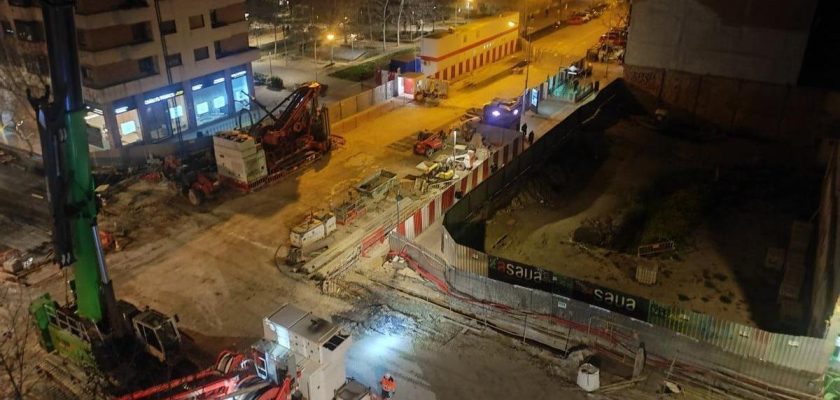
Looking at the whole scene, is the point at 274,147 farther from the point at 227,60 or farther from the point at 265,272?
the point at 227,60

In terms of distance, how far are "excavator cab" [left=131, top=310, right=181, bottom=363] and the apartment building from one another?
20580mm

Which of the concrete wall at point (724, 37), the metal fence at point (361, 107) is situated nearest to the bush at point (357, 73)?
the metal fence at point (361, 107)

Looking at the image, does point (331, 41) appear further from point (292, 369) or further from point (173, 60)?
point (292, 369)

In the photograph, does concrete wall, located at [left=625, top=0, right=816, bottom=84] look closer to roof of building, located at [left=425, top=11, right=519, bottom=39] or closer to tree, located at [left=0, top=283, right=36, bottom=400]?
roof of building, located at [left=425, top=11, right=519, bottom=39]

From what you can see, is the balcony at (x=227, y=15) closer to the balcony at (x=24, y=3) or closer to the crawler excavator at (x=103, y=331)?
the balcony at (x=24, y=3)

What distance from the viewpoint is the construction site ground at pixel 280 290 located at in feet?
53.6

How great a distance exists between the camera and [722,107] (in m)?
38.0

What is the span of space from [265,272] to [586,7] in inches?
2494

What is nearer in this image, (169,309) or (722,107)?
(169,309)

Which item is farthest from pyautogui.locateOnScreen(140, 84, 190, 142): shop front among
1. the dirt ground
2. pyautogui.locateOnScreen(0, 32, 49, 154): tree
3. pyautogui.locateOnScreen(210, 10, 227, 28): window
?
the dirt ground

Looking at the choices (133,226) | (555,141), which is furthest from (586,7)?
(133,226)

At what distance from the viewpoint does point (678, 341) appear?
16.1 m

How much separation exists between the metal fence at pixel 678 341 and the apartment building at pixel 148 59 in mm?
23932

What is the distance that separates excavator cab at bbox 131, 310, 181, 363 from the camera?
15.8 meters
